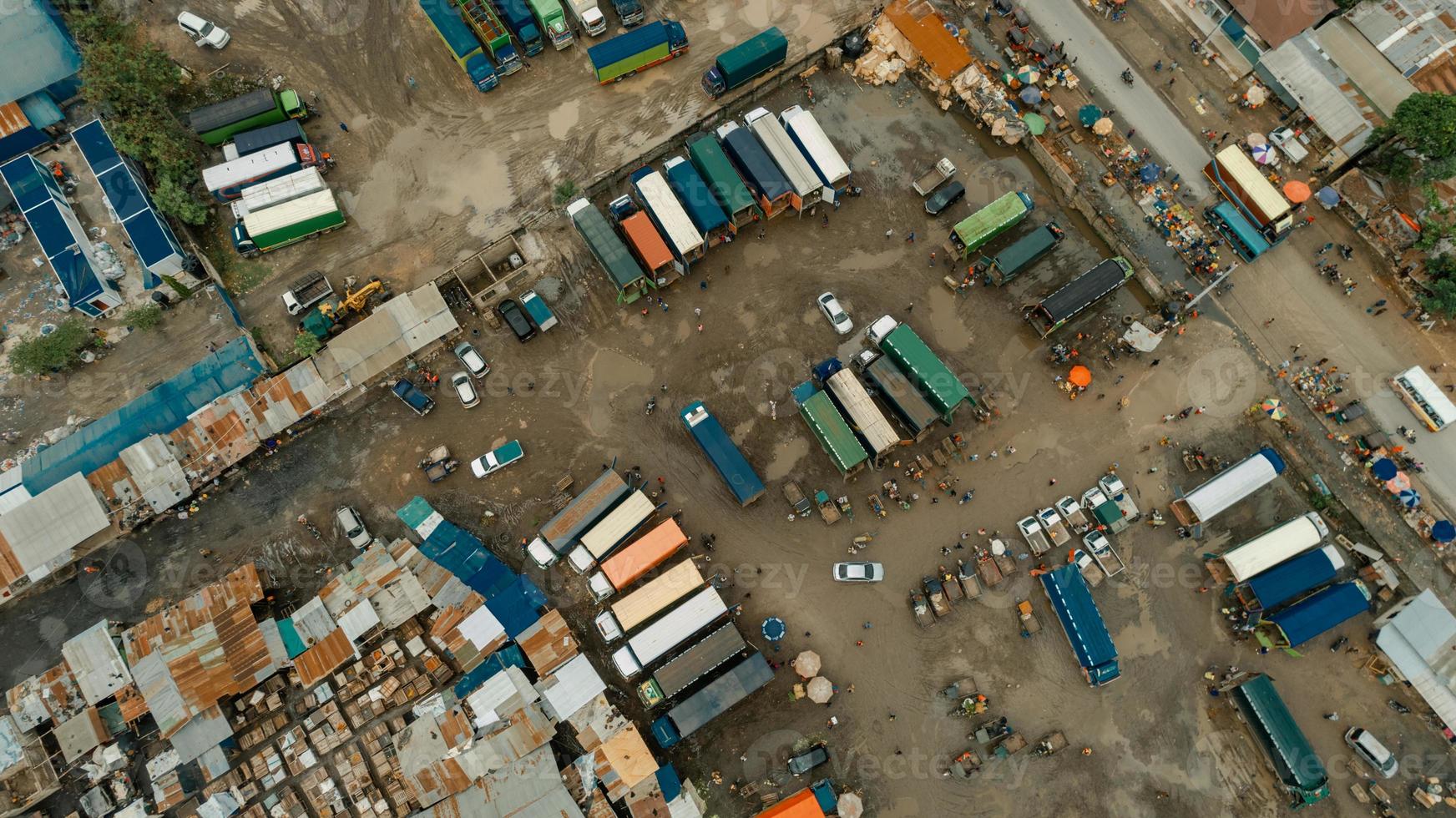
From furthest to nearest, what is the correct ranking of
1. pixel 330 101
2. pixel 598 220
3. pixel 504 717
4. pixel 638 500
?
pixel 330 101 < pixel 598 220 < pixel 638 500 < pixel 504 717

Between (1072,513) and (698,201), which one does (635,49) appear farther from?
(1072,513)

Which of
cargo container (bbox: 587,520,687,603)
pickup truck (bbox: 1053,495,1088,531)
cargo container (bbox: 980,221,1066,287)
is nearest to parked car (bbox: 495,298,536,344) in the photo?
cargo container (bbox: 587,520,687,603)

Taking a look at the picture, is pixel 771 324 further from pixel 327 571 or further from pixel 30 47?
pixel 30 47

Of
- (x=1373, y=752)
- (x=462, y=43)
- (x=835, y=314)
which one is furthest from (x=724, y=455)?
(x=1373, y=752)

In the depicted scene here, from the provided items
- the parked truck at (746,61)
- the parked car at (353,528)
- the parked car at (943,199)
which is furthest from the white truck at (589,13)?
the parked car at (353,528)

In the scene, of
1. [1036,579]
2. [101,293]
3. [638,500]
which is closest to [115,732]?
[101,293]

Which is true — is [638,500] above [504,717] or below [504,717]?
above
